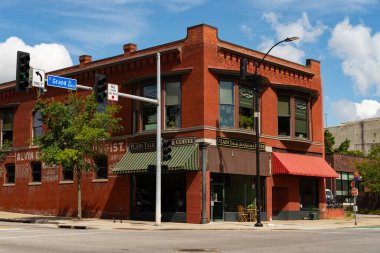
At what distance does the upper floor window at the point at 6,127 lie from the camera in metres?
44.2

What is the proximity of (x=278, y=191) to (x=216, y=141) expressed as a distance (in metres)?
7.74

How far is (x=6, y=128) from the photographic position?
44.5m

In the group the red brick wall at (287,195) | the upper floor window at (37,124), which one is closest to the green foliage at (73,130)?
the upper floor window at (37,124)

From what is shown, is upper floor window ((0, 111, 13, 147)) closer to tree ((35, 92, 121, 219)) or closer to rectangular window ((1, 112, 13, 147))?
rectangular window ((1, 112, 13, 147))

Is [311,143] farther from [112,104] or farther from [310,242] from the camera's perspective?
[310,242]

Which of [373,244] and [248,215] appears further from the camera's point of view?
[248,215]

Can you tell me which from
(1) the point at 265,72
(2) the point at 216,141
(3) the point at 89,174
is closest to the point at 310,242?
(2) the point at 216,141

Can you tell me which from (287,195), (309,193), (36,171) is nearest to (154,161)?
(287,195)

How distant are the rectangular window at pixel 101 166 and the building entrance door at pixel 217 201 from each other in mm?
8354

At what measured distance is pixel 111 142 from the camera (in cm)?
3572

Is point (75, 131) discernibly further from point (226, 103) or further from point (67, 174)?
point (226, 103)

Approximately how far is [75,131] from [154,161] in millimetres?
5027

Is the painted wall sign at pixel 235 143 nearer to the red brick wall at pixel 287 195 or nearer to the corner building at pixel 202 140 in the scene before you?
the corner building at pixel 202 140

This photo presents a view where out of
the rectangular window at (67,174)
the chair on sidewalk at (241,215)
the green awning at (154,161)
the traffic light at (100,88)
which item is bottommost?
the chair on sidewalk at (241,215)
